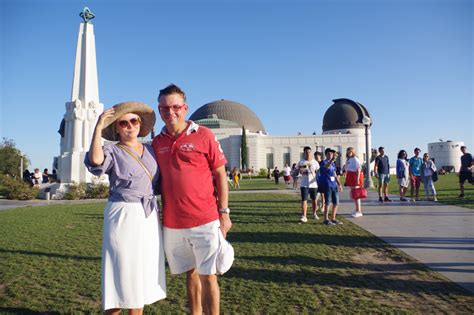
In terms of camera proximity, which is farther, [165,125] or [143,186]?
[165,125]

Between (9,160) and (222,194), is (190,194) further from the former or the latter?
(9,160)

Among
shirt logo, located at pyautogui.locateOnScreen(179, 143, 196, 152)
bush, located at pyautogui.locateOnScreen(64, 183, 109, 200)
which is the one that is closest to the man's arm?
shirt logo, located at pyautogui.locateOnScreen(179, 143, 196, 152)

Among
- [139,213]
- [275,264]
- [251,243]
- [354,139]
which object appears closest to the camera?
[139,213]

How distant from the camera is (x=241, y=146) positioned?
59281mm

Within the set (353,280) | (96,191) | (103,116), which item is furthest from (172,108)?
(96,191)

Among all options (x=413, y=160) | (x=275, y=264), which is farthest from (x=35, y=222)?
(x=413, y=160)

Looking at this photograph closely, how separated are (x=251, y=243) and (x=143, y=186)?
11.7 ft

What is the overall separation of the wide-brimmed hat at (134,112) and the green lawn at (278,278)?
1.60m

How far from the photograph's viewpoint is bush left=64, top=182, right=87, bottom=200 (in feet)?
52.6

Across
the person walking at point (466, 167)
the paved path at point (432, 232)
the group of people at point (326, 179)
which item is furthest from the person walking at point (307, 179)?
the person walking at point (466, 167)

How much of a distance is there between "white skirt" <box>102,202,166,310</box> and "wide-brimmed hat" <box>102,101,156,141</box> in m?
0.60

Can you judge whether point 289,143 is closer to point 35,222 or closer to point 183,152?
point 35,222

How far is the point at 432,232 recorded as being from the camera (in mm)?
6234

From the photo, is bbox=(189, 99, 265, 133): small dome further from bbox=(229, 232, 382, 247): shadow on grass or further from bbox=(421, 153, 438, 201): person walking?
bbox=(229, 232, 382, 247): shadow on grass
